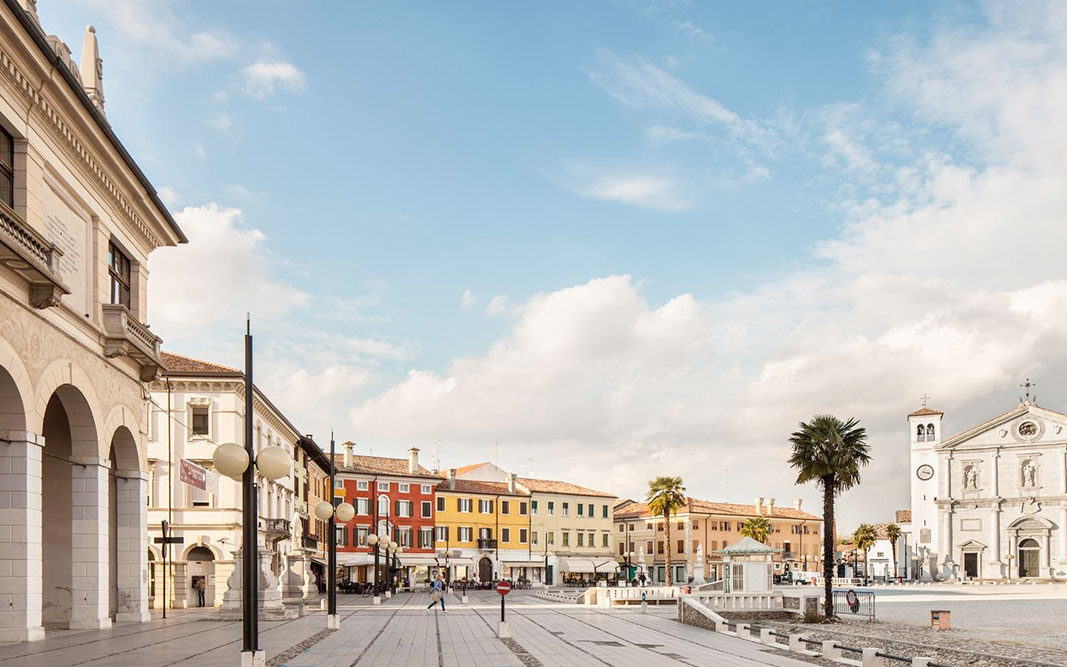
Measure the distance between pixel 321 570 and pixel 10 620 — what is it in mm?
63499

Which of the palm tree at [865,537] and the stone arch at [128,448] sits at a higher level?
the stone arch at [128,448]

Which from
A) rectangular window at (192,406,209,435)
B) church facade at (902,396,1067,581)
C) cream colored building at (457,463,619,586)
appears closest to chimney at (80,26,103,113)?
rectangular window at (192,406,209,435)

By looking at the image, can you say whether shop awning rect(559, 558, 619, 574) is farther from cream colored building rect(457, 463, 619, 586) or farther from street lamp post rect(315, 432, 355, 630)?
street lamp post rect(315, 432, 355, 630)

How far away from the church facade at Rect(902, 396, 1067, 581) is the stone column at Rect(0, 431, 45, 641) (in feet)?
312

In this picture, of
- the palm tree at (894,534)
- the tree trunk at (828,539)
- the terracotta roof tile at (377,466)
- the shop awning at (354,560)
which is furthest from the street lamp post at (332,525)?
the palm tree at (894,534)

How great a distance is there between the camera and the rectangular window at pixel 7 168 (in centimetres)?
2091

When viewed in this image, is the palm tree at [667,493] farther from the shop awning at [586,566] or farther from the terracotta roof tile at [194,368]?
the terracotta roof tile at [194,368]

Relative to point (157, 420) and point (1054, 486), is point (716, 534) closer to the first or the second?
point (1054, 486)

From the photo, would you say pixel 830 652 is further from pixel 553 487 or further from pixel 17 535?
pixel 553 487

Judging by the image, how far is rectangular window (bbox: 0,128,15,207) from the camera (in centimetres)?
2091

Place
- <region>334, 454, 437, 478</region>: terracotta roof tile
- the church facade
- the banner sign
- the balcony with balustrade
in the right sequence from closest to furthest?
the balcony with balustrade < the banner sign < <region>334, 454, 437, 478</region>: terracotta roof tile < the church facade

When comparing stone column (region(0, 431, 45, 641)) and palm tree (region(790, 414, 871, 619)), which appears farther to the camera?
palm tree (region(790, 414, 871, 619))

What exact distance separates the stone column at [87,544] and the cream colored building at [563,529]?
7444cm

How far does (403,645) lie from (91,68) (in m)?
17.3
